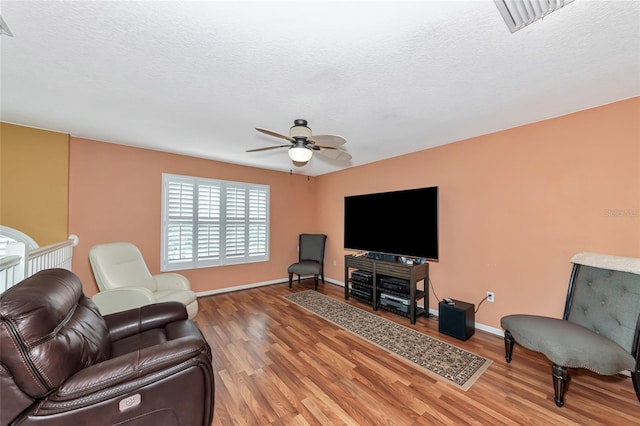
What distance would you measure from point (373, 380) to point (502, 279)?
76.7 inches

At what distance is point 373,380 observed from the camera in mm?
2023

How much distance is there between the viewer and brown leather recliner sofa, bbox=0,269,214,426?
3.12 feet

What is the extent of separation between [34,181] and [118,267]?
148 cm

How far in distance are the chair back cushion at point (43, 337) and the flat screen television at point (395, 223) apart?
3.27m

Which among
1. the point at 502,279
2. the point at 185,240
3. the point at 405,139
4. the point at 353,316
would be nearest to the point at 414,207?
the point at 405,139

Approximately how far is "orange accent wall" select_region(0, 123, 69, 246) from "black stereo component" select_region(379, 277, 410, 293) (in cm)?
428

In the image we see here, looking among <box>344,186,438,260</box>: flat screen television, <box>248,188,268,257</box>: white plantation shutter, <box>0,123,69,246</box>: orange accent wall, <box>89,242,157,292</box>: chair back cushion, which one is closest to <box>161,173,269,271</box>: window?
<box>248,188,268,257</box>: white plantation shutter

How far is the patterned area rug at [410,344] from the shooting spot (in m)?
2.13

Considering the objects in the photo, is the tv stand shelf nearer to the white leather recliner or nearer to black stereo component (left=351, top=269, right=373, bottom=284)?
black stereo component (left=351, top=269, right=373, bottom=284)

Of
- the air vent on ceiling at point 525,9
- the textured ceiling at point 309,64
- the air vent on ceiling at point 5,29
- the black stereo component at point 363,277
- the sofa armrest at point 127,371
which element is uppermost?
the textured ceiling at point 309,64

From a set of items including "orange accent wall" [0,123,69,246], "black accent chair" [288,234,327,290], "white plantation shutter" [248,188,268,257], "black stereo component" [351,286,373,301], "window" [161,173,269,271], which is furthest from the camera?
"black accent chair" [288,234,327,290]

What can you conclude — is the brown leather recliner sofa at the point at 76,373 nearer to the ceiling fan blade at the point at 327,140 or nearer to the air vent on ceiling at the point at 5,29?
the air vent on ceiling at the point at 5,29

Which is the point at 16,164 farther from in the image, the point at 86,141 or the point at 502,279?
the point at 502,279

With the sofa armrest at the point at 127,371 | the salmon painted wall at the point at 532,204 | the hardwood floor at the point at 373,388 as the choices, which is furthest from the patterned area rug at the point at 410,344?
the sofa armrest at the point at 127,371
